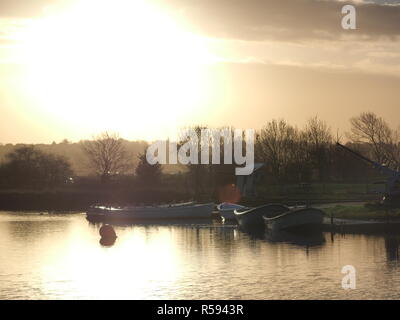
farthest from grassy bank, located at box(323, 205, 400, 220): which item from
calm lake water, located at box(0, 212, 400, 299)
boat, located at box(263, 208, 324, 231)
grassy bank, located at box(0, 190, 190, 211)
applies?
grassy bank, located at box(0, 190, 190, 211)

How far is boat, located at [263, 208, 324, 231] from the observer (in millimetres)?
79688

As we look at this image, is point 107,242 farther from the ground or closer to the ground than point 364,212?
closer to the ground

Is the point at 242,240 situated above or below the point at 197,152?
below

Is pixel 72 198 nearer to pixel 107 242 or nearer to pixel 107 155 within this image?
pixel 107 155

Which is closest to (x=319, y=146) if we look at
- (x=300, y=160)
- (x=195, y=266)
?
(x=300, y=160)

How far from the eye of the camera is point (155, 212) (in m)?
110

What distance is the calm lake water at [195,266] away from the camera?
50.0m

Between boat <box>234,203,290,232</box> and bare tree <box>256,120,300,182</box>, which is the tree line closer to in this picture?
bare tree <box>256,120,300,182</box>

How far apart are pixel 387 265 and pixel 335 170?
88.1 metres

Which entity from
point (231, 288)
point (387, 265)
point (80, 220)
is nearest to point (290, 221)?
point (387, 265)

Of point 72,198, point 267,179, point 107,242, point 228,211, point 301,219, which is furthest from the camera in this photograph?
point 72,198

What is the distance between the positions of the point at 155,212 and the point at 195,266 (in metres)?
49.3

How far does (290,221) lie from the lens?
265 ft
